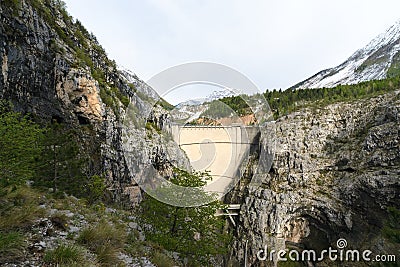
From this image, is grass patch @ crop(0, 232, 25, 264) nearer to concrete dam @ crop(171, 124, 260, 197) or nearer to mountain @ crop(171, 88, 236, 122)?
mountain @ crop(171, 88, 236, 122)

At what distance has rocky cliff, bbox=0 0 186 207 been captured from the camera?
13.9m

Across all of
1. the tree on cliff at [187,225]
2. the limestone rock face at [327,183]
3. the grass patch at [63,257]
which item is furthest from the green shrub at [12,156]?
the limestone rock face at [327,183]

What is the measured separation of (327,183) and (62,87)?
99.5 ft

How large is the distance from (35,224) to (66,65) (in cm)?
1626

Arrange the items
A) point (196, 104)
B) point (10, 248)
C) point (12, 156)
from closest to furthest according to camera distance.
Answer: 1. point (10, 248)
2. point (12, 156)
3. point (196, 104)

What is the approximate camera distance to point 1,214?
4711 mm

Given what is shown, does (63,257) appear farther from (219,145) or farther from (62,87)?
(219,145)

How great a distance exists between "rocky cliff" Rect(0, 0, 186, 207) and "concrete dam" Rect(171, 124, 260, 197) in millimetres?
8172

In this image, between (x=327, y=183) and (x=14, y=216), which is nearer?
(x=14, y=216)

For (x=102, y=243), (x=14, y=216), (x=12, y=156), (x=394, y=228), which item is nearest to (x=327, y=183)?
(x=394, y=228)

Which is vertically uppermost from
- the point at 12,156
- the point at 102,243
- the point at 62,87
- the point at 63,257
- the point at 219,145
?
the point at 62,87

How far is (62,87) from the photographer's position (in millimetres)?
17953

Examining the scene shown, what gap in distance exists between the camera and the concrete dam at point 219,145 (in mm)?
35438

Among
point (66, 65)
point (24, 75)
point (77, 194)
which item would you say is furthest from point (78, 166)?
point (66, 65)
